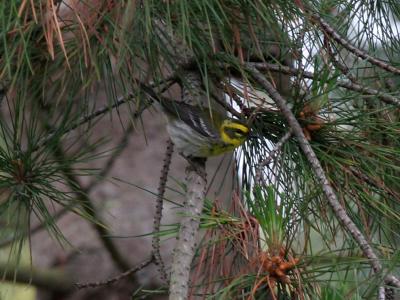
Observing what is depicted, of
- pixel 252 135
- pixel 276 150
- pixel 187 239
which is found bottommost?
pixel 187 239

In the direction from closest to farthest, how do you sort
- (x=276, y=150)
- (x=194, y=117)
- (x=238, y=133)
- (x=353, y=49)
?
(x=276, y=150)
(x=353, y=49)
(x=238, y=133)
(x=194, y=117)

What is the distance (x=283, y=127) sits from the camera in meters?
1.96

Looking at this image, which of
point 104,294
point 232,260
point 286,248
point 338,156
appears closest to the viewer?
point 286,248

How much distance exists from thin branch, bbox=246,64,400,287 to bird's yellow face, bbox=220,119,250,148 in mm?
192

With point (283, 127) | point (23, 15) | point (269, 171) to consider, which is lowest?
point (269, 171)

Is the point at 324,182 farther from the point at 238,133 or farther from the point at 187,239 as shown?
the point at 238,133

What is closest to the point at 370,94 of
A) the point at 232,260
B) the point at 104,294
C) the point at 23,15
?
the point at 232,260

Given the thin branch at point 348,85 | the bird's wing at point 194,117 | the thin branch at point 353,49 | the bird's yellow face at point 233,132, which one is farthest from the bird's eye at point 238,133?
the thin branch at point 353,49

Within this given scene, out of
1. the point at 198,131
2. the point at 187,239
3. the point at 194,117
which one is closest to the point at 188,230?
the point at 187,239

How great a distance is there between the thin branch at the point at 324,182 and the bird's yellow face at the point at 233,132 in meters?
0.19

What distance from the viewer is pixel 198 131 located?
8.80 ft

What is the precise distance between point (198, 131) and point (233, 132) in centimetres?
40

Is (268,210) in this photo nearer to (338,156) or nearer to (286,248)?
(286,248)

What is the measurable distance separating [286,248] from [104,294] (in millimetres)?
1747
